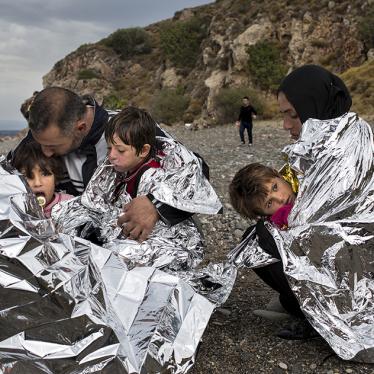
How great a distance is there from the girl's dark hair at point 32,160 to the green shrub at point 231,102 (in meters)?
22.9

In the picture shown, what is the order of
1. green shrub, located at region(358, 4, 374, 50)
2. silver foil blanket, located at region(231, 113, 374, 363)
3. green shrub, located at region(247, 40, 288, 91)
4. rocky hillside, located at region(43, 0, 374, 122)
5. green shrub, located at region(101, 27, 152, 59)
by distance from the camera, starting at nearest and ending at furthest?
silver foil blanket, located at region(231, 113, 374, 363), green shrub, located at region(358, 4, 374, 50), rocky hillside, located at region(43, 0, 374, 122), green shrub, located at region(247, 40, 288, 91), green shrub, located at region(101, 27, 152, 59)

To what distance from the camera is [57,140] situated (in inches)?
121

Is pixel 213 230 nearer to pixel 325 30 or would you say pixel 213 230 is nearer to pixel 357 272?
pixel 357 272

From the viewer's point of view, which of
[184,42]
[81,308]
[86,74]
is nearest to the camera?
[81,308]

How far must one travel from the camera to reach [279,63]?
29.0 meters

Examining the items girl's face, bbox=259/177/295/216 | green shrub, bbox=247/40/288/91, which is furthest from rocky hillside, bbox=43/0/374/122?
girl's face, bbox=259/177/295/216

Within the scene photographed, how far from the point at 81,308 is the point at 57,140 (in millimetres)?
1192

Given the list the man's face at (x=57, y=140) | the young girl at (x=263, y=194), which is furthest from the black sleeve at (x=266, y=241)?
the man's face at (x=57, y=140)

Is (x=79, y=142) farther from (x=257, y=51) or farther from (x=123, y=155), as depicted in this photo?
(x=257, y=51)

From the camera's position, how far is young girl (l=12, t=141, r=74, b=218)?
312 cm

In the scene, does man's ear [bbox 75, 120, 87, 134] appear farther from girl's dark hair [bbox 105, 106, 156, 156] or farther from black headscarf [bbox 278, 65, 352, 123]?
black headscarf [bbox 278, 65, 352, 123]

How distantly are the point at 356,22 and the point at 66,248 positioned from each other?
27.7m

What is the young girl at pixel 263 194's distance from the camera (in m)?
2.85

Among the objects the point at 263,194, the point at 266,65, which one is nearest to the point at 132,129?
the point at 263,194
